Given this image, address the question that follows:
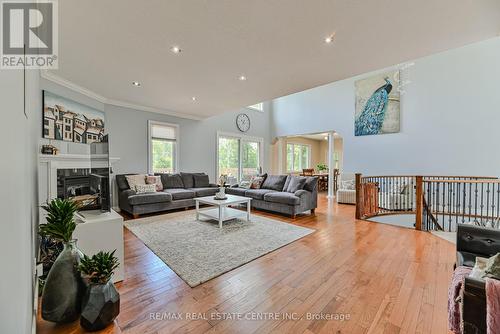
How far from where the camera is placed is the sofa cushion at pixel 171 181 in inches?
212

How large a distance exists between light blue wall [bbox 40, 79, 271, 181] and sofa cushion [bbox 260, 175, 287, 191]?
2036 mm

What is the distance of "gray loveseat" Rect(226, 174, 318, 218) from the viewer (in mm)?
4418

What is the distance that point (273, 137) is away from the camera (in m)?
8.96

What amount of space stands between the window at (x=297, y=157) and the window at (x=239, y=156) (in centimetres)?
224

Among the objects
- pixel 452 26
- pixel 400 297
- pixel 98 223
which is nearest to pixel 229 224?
pixel 98 223

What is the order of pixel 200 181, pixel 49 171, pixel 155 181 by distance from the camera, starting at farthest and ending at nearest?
pixel 200 181
pixel 155 181
pixel 49 171

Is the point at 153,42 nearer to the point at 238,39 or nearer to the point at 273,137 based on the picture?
the point at 238,39

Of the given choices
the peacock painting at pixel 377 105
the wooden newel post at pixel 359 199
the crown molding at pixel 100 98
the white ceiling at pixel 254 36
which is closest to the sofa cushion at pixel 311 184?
the wooden newel post at pixel 359 199

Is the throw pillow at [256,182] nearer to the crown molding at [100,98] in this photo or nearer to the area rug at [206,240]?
the area rug at [206,240]

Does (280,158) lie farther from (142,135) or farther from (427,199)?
(142,135)

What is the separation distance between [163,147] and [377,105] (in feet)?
20.3

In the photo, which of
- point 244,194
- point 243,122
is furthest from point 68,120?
point 243,122

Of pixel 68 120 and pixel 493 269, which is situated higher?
pixel 68 120

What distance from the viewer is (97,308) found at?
4.27 ft
